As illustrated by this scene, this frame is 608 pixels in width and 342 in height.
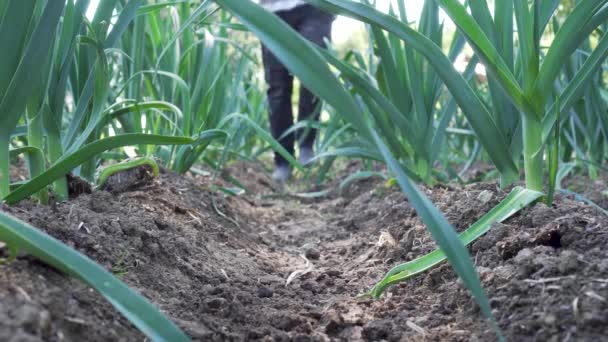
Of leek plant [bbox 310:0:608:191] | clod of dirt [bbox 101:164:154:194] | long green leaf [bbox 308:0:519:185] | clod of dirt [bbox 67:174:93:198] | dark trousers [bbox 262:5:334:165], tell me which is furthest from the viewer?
dark trousers [bbox 262:5:334:165]

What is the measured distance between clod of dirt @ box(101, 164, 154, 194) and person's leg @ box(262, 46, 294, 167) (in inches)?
71.0

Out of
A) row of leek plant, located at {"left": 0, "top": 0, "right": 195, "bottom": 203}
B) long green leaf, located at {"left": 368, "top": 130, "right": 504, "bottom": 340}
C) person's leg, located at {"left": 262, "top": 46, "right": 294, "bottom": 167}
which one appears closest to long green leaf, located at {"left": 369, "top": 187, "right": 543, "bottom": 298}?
long green leaf, located at {"left": 368, "top": 130, "right": 504, "bottom": 340}

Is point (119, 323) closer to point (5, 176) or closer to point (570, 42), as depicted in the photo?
point (5, 176)

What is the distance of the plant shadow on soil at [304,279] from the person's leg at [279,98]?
1833 millimetres

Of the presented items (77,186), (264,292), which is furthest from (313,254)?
(77,186)

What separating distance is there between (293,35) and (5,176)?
Answer: 511 mm

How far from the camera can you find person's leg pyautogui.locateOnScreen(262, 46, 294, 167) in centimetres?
317

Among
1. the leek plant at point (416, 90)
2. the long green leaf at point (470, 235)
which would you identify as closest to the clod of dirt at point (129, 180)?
the leek plant at point (416, 90)

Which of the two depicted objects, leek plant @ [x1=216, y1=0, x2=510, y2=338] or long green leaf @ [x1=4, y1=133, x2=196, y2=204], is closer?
leek plant @ [x1=216, y1=0, x2=510, y2=338]

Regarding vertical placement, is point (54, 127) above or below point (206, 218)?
above

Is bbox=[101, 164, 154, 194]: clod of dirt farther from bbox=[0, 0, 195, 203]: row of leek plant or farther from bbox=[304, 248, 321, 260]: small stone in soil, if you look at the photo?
bbox=[304, 248, 321, 260]: small stone in soil

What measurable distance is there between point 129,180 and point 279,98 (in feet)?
6.40

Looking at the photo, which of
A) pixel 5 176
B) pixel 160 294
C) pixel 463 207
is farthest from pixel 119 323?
pixel 463 207

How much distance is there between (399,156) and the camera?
164 cm
